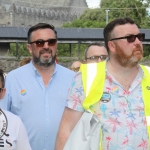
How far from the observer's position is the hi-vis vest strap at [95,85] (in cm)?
290

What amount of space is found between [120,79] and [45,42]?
124cm

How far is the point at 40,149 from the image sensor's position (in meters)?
3.85

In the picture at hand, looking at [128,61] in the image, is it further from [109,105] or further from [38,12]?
[38,12]

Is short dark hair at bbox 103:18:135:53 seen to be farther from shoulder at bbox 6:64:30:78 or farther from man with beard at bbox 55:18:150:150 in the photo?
shoulder at bbox 6:64:30:78

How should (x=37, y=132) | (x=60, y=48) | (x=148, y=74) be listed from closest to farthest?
(x=148, y=74)
(x=37, y=132)
(x=60, y=48)

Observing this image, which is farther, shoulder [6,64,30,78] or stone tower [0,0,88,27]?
stone tower [0,0,88,27]

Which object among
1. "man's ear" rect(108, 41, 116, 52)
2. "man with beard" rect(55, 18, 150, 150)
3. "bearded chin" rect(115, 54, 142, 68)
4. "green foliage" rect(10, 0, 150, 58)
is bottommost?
"man with beard" rect(55, 18, 150, 150)

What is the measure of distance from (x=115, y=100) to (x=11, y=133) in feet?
2.53

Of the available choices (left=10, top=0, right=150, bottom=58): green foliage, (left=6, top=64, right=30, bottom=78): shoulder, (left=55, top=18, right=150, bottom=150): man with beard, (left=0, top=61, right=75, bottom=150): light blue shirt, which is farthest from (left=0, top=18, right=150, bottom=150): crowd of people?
(left=10, top=0, right=150, bottom=58): green foliage

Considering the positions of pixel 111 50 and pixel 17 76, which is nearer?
pixel 111 50

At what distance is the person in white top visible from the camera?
313cm

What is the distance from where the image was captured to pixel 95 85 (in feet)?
9.57

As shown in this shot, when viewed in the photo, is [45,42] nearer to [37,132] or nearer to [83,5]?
[37,132]

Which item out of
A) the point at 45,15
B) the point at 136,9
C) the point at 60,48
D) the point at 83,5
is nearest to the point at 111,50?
the point at 60,48
